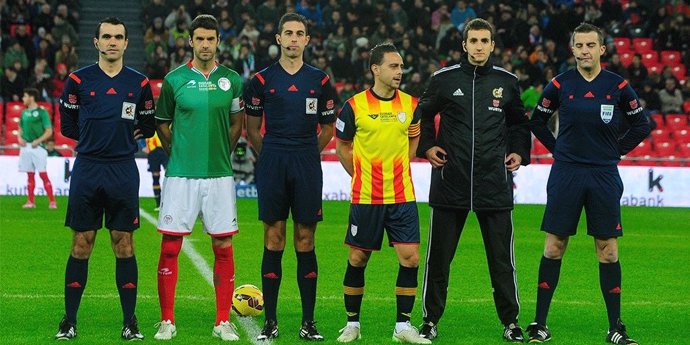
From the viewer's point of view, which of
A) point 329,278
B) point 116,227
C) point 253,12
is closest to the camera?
point 116,227

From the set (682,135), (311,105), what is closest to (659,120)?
(682,135)

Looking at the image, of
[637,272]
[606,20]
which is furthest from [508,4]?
[637,272]

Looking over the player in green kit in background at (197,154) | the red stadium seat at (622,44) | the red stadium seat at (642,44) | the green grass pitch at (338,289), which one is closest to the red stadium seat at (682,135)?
the red stadium seat at (622,44)

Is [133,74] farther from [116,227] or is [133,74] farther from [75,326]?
[75,326]

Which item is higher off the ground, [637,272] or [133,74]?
[133,74]

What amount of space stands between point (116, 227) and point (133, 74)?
114 cm

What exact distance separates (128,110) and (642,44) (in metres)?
24.0

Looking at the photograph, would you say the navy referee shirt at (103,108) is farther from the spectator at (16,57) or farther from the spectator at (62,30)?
the spectator at (62,30)

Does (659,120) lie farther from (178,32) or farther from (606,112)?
(606,112)

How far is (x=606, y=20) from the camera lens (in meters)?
30.6

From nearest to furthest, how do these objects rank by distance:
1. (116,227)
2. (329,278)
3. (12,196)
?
(116,227) → (329,278) → (12,196)

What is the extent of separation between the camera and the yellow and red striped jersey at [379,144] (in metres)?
8.62

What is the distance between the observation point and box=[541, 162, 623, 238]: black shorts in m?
→ 8.68

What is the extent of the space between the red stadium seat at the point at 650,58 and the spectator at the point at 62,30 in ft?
46.8
